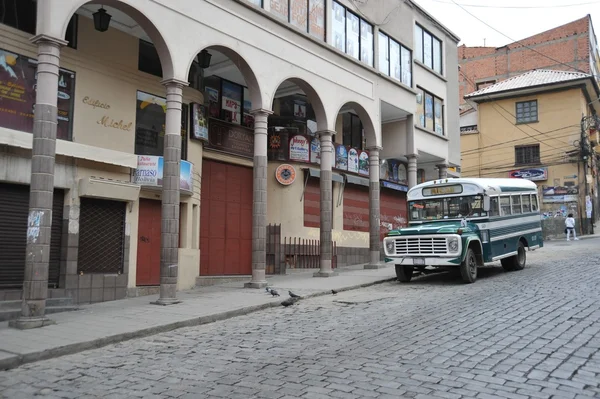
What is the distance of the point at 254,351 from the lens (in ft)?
23.5

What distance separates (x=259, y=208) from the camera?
46.2 feet

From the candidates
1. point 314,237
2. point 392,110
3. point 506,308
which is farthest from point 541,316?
point 392,110

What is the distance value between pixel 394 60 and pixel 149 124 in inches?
452

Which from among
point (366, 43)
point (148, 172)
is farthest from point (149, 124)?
point (366, 43)

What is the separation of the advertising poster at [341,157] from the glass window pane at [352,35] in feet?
13.2

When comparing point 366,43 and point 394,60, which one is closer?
point 366,43

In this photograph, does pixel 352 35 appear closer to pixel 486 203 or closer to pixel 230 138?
pixel 230 138

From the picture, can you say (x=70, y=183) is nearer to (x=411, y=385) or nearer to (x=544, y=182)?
(x=411, y=385)

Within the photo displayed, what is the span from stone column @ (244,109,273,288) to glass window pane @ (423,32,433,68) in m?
12.2

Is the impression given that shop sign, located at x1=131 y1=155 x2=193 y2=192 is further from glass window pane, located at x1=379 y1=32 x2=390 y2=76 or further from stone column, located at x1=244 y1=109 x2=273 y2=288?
glass window pane, located at x1=379 y1=32 x2=390 y2=76

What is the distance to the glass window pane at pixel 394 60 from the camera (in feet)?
69.3

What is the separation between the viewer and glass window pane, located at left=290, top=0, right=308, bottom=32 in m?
15.9

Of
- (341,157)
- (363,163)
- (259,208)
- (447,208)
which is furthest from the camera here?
(363,163)

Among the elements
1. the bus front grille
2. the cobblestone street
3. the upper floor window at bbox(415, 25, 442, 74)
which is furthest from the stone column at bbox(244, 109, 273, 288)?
the upper floor window at bbox(415, 25, 442, 74)
